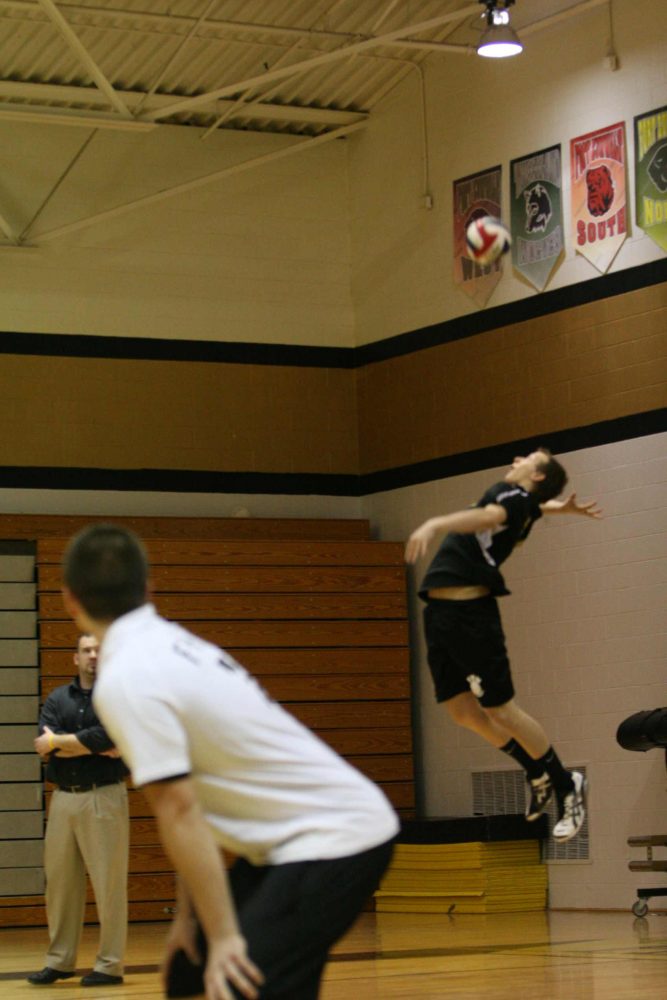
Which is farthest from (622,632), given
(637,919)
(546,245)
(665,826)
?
(546,245)

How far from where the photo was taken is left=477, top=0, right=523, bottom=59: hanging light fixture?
1284 cm

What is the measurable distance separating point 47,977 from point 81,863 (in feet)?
2.48

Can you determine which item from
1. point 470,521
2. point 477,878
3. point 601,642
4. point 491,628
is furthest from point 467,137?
point 470,521

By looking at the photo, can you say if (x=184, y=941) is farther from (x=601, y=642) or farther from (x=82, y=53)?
(x=82, y=53)

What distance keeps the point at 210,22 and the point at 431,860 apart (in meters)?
8.49

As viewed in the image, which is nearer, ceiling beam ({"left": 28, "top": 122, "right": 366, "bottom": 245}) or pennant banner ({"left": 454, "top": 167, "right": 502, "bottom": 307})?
pennant banner ({"left": 454, "top": 167, "right": 502, "bottom": 307})

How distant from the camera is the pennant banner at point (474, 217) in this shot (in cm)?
1608

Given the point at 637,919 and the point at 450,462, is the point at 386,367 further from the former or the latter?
the point at 637,919

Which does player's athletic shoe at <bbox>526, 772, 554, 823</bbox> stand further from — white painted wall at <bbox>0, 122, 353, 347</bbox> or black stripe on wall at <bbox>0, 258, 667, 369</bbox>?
white painted wall at <bbox>0, 122, 353, 347</bbox>

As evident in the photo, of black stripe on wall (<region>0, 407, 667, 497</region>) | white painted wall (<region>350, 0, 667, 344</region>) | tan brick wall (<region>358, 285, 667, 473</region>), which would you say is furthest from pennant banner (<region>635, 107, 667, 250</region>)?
black stripe on wall (<region>0, 407, 667, 497</region>)

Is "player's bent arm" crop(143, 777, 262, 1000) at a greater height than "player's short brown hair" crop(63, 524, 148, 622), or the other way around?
"player's short brown hair" crop(63, 524, 148, 622)

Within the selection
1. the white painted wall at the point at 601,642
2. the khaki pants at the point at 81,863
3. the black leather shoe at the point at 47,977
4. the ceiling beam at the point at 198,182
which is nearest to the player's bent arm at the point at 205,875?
the khaki pants at the point at 81,863

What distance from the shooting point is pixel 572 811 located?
8508 mm

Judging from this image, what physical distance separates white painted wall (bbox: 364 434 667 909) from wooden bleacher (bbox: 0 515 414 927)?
118 centimetres
